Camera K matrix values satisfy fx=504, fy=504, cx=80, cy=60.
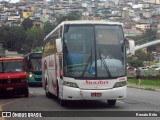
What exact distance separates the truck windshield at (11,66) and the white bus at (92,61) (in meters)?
7.02

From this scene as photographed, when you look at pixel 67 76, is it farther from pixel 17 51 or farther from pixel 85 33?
pixel 17 51

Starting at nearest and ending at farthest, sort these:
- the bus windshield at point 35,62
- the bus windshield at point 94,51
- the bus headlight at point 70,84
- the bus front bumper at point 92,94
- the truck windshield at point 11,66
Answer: the bus front bumper at point 92,94 < the bus headlight at point 70,84 < the bus windshield at point 94,51 < the truck windshield at point 11,66 < the bus windshield at point 35,62

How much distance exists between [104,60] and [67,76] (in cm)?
142

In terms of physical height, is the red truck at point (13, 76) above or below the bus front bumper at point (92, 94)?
below

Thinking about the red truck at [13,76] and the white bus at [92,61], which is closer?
the white bus at [92,61]

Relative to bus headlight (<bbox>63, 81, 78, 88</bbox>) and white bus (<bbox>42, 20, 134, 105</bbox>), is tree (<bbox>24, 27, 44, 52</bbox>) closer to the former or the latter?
white bus (<bbox>42, 20, 134, 105</bbox>)

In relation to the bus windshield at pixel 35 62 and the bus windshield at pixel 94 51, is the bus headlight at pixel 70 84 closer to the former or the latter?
the bus windshield at pixel 94 51

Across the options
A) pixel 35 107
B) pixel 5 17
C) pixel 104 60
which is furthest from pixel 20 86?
pixel 5 17

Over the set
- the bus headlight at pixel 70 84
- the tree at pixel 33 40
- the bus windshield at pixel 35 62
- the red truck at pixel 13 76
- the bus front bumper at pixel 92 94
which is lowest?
the tree at pixel 33 40

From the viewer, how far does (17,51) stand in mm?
68750

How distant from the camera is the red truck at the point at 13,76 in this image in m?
24.5

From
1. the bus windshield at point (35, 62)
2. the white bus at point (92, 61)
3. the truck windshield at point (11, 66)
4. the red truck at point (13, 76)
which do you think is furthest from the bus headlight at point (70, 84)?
the bus windshield at point (35, 62)

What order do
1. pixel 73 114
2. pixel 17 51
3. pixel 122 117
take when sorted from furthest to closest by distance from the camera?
pixel 17 51, pixel 73 114, pixel 122 117

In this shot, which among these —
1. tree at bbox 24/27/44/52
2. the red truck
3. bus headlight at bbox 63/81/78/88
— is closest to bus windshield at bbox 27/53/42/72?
the red truck
